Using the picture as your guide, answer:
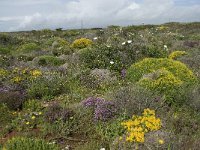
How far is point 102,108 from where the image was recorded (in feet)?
30.5

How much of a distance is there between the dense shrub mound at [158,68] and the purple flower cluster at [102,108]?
3326 mm

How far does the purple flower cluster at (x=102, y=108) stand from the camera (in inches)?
360

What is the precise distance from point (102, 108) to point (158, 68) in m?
4.42

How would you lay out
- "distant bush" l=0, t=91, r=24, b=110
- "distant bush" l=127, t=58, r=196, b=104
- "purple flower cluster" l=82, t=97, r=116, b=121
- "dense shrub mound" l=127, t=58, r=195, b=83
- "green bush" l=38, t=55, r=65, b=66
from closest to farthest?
"purple flower cluster" l=82, t=97, r=116, b=121 < "distant bush" l=127, t=58, r=196, b=104 < "distant bush" l=0, t=91, r=24, b=110 < "dense shrub mound" l=127, t=58, r=195, b=83 < "green bush" l=38, t=55, r=65, b=66

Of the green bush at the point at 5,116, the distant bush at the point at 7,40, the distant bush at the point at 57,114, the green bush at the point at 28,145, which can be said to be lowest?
the distant bush at the point at 7,40

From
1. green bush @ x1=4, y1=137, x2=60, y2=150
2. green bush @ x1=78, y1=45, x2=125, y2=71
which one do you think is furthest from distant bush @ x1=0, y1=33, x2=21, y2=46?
green bush @ x1=4, y1=137, x2=60, y2=150

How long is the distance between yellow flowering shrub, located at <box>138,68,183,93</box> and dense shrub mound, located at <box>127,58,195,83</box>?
1146mm

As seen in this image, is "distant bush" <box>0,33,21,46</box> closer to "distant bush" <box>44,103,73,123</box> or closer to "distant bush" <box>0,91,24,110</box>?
"distant bush" <box>0,91,24,110</box>

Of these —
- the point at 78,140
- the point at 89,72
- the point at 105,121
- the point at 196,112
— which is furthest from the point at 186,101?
the point at 89,72

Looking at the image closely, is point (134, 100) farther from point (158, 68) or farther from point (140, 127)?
point (158, 68)

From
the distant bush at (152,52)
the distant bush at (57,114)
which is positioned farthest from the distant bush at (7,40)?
the distant bush at (57,114)

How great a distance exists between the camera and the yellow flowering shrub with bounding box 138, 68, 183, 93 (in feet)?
36.1

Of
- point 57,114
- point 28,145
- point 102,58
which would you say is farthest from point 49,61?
point 28,145

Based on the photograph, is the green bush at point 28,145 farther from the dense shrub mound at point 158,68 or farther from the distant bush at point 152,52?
the distant bush at point 152,52
